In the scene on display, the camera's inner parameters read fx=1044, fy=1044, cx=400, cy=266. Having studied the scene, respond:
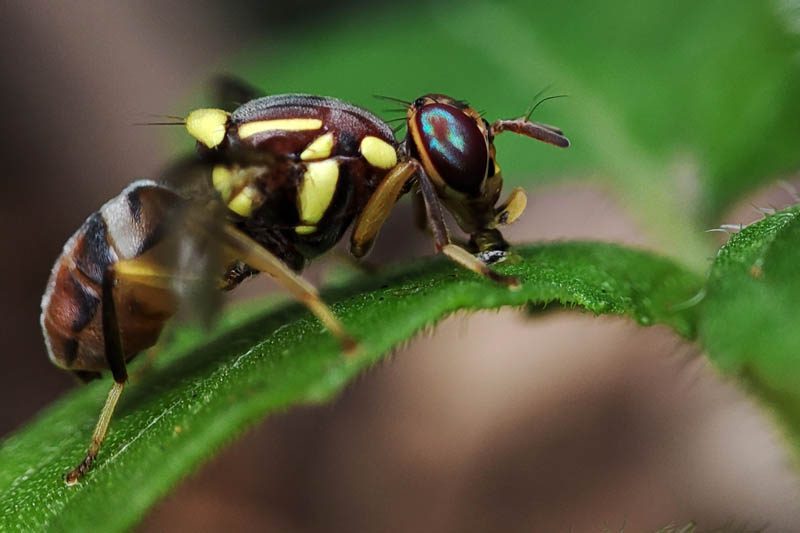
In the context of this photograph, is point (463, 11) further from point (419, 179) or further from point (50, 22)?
point (50, 22)

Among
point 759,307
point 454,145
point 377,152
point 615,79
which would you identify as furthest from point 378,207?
point 615,79

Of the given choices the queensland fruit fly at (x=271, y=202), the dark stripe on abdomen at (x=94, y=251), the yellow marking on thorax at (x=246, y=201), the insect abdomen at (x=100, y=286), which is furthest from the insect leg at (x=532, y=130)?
the dark stripe on abdomen at (x=94, y=251)

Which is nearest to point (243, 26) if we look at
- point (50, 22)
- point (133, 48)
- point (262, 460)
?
point (133, 48)

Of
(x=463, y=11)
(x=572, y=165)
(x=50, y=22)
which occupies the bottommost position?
(x=50, y=22)

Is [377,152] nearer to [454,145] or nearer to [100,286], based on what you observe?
[454,145]

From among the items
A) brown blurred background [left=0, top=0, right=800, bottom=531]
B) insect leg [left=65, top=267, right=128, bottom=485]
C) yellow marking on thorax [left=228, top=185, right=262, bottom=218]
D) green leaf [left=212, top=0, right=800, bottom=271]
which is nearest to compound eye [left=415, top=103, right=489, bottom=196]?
yellow marking on thorax [left=228, top=185, right=262, bottom=218]

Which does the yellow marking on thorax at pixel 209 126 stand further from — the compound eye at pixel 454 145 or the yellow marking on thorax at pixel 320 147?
the compound eye at pixel 454 145
